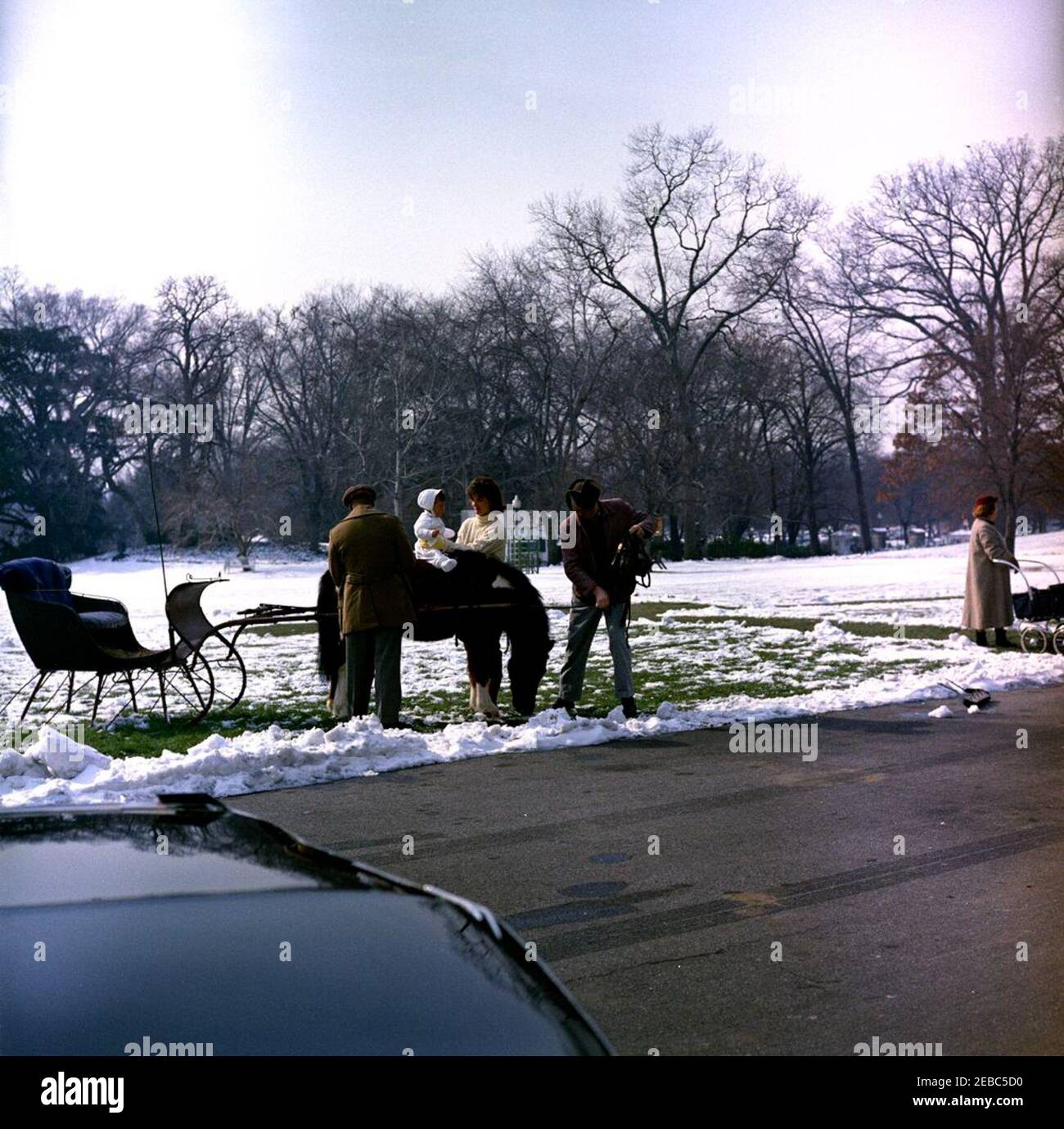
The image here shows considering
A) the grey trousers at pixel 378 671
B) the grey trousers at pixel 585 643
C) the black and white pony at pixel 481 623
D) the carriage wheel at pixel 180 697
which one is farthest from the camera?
the black and white pony at pixel 481 623

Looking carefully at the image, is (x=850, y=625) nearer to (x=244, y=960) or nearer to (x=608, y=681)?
(x=608, y=681)

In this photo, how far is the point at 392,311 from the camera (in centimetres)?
3869

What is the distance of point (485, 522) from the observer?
11.9 metres

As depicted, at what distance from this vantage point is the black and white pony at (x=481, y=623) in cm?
1116

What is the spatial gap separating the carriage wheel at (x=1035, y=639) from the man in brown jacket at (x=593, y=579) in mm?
6167

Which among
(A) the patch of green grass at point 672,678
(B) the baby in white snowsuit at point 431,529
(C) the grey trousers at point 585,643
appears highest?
(B) the baby in white snowsuit at point 431,529

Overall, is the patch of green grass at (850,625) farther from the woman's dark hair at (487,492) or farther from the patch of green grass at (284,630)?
the woman's dark hair at (487,492)

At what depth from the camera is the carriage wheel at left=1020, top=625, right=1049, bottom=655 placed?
15133 millimetres

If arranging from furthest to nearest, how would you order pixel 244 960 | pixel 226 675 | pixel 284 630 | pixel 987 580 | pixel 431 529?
pixel 284 630 → pixel 987 580 → pixel 226 675 → pixel 431 529 → pixel 244 960

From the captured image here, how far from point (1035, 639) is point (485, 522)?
6.82 m

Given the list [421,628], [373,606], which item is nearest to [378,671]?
[373,606]

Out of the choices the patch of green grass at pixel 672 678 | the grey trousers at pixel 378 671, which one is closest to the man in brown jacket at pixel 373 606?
the grey trousers at pixel 378 671

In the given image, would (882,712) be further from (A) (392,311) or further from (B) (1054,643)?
(A) (392,311)

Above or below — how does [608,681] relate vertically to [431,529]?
below
